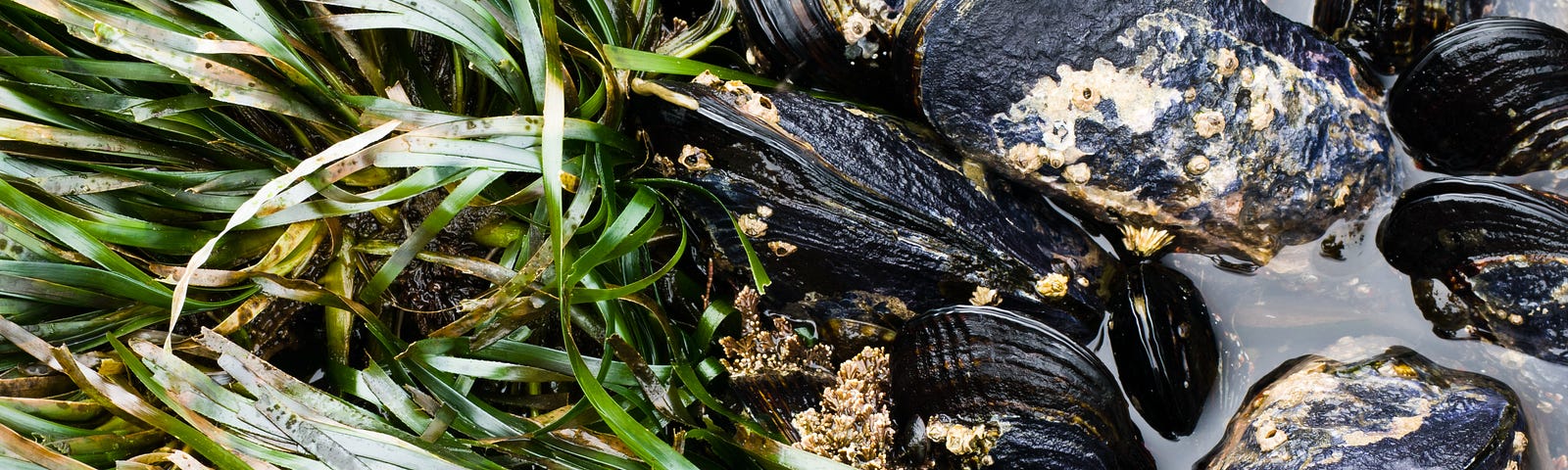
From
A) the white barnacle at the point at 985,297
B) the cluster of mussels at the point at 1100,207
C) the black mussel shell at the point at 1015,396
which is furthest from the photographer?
the white barnacle at the point at 985,297

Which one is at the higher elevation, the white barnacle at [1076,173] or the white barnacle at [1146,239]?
the white barnacle at [1076,173]

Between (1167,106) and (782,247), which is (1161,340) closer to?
(1167,106)

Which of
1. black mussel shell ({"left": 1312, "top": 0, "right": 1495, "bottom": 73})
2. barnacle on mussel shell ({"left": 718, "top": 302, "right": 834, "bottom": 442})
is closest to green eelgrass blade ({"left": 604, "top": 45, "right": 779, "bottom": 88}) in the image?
barnacle on mussel shell ({"left": 718, "top": 302, "right": 834, "bottom": 442})

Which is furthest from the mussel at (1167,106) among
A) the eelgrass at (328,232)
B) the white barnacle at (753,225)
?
the eelgrass at (328,232)

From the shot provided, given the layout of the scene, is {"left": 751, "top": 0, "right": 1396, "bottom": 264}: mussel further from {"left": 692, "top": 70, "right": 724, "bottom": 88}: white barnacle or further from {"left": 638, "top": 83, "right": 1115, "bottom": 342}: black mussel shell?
{"left": 692, "top": 70, "right": 724, "bottom": 88}: white barnacle

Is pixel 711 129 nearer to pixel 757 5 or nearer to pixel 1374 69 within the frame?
pixel 757 5

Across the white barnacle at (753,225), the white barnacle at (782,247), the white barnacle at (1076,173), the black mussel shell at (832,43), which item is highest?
the black mussel shell at (832,43)

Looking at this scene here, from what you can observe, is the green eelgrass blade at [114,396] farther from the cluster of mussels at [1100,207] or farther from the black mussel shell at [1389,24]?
the black mussel shell at [1389,24]

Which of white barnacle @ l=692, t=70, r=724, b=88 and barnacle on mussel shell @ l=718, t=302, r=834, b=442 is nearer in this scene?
white barnacle @ l=692, t=70, r=724, b=88
